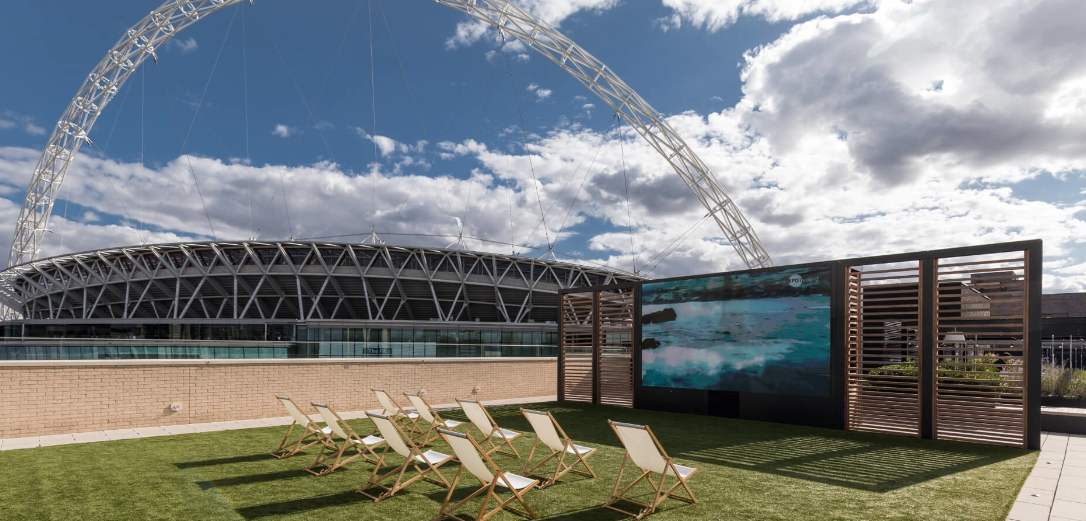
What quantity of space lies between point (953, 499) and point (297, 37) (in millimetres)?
36150

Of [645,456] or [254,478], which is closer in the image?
[645,456]

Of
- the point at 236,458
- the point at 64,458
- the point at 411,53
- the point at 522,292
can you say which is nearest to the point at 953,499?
the point at 236,458

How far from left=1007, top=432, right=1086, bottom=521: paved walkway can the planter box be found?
12.4 ft

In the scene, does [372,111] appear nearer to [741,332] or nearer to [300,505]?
[741,332]

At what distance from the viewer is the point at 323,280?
46.1 m

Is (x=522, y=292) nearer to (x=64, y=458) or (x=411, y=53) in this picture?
(x=411, y=53)

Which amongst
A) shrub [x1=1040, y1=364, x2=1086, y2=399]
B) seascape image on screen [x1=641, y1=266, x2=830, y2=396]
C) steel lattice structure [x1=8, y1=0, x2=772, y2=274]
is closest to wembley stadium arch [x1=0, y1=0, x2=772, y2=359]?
steel lattice structure [x1=8, y1=0, x2=772, y2=274]

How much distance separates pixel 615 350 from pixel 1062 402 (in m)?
9.65

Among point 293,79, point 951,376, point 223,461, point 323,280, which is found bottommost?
point 223,461

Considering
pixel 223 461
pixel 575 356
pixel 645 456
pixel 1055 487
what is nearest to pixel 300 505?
pixel 223 461

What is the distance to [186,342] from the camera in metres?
12.6

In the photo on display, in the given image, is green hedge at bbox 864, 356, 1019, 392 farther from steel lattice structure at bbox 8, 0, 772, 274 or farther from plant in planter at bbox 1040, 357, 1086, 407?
steel lattice structure at bbox 8, 0, 772, 274

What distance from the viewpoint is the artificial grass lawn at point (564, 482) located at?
221 inches

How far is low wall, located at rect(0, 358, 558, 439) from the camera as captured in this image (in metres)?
10.2
